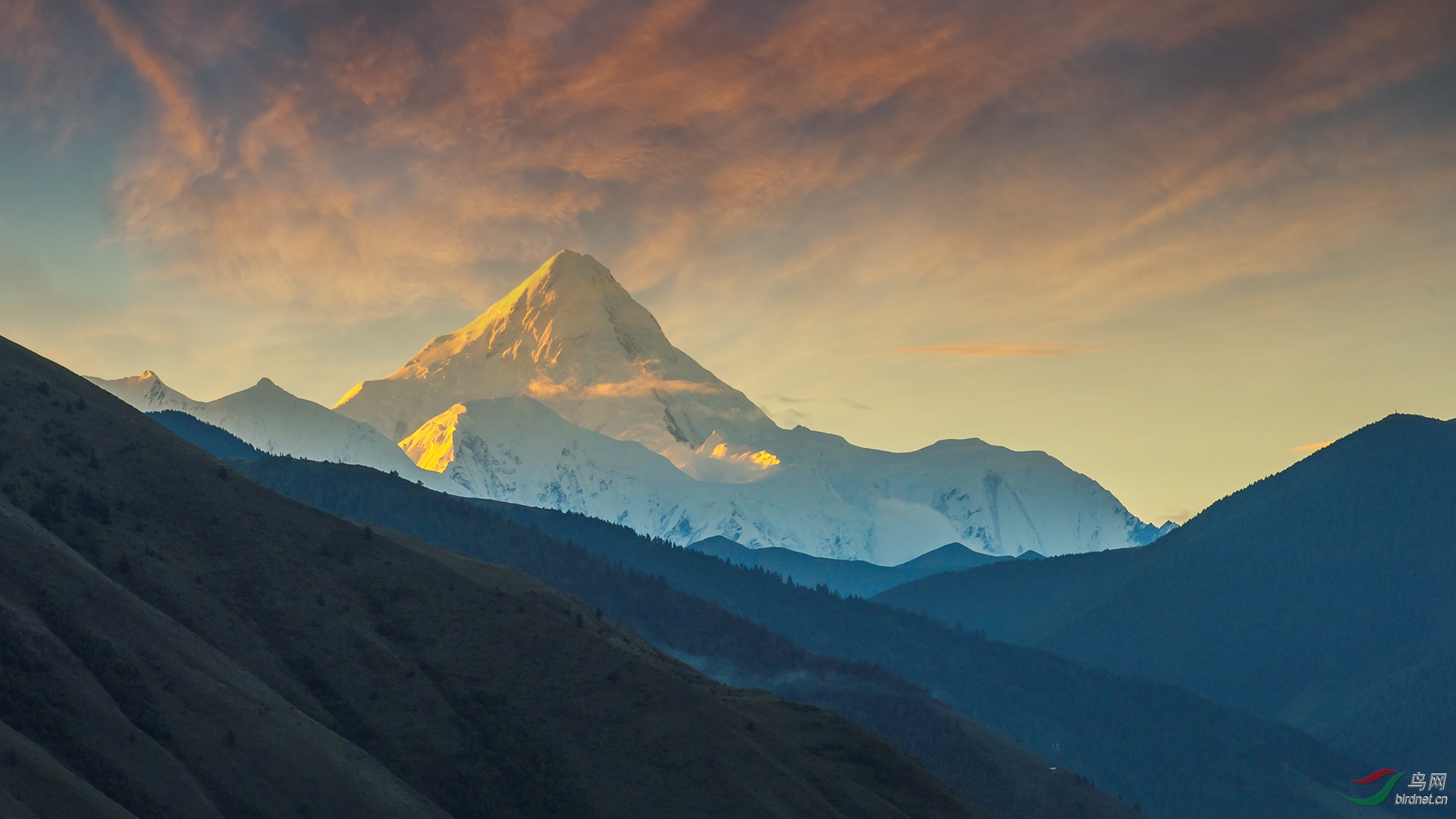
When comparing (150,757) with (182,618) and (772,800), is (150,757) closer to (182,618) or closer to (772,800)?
(182,618)

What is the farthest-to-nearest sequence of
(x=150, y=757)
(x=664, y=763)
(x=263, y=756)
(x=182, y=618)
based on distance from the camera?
1. (x=664, y=763)
2. (x=182, y=618)
3. (x=263, y=756)
4. (x=150, y=757)

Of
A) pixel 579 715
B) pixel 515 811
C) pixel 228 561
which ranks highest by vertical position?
pixel 228 561

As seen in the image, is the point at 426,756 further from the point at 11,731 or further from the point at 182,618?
the point at 11,731

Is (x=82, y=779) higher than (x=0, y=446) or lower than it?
lower

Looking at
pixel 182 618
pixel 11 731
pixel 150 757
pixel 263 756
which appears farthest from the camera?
pixel 182 618

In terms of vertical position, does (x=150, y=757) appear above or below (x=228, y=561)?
below

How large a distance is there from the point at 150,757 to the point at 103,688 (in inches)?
418

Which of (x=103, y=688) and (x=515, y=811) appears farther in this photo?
(x=515, y=811)

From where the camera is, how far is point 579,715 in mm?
199125

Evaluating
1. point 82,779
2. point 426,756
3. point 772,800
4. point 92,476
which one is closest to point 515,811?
point 426,756

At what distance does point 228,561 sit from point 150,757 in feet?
214

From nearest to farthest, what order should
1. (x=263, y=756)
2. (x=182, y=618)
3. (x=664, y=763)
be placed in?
(x=263, y=756)
(x=182, y=618)
(x=664, y=763)

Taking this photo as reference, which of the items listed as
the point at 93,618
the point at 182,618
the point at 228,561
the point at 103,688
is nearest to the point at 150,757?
the point at 103,688

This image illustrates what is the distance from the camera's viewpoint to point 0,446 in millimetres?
192625
